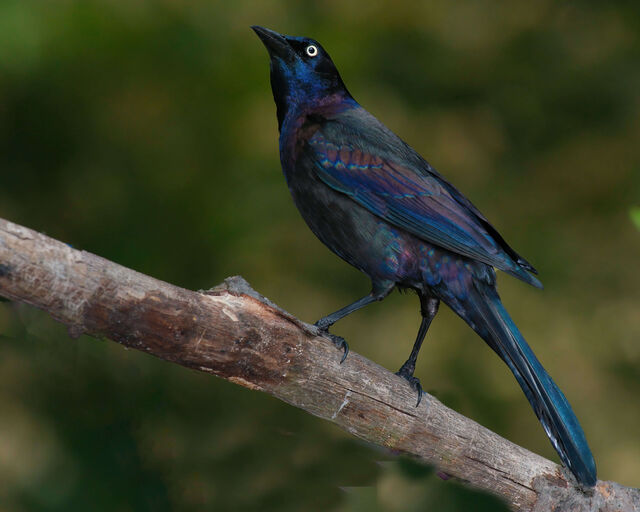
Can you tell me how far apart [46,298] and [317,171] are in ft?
5.15

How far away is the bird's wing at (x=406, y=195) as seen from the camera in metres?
3.25

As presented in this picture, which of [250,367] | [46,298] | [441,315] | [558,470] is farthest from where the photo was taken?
[441,315]

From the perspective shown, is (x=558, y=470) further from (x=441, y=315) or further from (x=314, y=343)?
(x=441, y=315)

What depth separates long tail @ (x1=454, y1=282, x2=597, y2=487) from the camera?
2.99 metres

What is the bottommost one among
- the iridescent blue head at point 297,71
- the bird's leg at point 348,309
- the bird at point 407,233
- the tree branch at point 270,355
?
the tree branch at point 270,355

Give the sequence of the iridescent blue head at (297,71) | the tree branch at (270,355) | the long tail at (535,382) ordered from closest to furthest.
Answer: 1. the tree branch at (270,355)
2. the long tail at (535,382)
3. the iridescent blue head at (297,71)

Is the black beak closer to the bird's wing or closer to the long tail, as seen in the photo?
the bird's wing

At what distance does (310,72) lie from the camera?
12.4ft

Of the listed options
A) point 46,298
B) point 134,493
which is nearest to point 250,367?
point 134,493

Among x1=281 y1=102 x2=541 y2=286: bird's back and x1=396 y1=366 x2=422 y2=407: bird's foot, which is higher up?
x1=281 y1=102 x2=541 y2=286: bird's back

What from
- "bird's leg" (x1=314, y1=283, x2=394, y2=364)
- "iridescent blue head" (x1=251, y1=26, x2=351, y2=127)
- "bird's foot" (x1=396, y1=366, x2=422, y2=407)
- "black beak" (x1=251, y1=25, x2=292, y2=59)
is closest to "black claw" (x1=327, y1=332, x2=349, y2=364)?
"bird's leg" (x1=314, y1=283, x2=394, y2=364)

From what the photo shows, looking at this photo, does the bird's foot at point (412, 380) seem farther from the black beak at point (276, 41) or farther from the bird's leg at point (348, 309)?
the black beak at point (276, 41)

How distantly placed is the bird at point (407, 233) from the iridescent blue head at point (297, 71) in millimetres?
224

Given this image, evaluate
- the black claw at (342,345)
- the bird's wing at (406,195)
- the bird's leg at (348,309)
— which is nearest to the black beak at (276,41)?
the bird's wing at (406,195)
